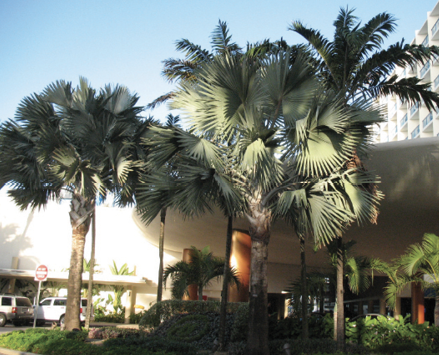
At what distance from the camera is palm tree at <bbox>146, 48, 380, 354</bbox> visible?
10.2 meters

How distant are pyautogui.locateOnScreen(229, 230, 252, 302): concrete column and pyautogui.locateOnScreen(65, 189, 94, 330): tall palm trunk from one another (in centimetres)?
720

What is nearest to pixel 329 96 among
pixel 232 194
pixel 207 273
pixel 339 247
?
pixel 232 194

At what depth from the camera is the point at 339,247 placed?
11867 mm

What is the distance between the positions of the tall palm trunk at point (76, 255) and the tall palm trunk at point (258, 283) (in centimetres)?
698

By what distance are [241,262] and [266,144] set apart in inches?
438

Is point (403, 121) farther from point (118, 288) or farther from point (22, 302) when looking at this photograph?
point (22, 302)

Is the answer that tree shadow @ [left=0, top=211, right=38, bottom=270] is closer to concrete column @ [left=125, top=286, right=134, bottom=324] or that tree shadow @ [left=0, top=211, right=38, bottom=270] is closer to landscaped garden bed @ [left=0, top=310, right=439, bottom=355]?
concrete column @ [left=125, top=286, right=134, bottom=324]

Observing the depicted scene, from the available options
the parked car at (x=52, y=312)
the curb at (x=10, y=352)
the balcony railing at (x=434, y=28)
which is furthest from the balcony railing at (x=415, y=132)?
the curb at (x=10, y=352)

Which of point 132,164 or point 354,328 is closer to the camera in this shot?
point 354,328

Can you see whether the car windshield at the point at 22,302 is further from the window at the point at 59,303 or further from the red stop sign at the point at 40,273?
the red stop sign at the point at 40,273

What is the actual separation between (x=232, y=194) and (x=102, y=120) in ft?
22.7

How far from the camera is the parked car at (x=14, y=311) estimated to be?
883 inches

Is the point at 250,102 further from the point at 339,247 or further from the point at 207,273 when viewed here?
the point at 207,273

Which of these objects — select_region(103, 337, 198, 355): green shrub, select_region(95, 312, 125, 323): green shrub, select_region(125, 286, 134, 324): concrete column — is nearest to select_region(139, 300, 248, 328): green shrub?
select_region(103, 337, 198, 355): green shrub
